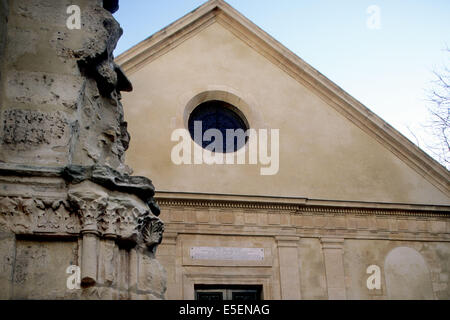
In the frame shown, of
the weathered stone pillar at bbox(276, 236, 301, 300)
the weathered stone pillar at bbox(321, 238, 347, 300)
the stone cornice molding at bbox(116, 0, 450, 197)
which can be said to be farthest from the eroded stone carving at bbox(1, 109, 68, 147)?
the stone cornice molding at bbox(116, 0, 450, 197)

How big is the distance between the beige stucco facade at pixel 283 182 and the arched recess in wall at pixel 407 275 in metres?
0.03

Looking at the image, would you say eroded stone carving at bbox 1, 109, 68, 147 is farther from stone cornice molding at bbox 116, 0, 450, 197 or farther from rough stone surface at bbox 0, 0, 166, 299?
stone cornice molding at bbox 116, 0, 450, 197

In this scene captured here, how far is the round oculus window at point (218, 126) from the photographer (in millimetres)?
15477

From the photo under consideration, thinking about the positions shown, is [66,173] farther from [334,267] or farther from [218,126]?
[218,126]

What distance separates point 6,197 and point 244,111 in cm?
1268

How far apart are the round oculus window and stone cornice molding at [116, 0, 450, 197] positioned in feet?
5.99

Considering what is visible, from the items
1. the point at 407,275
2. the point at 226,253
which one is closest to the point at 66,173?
the point at 226,253

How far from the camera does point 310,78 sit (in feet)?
54.4

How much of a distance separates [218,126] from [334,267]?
4.36m

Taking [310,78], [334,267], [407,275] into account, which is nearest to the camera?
[334,267]

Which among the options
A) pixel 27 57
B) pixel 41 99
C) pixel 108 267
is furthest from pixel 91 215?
pixel 27 57

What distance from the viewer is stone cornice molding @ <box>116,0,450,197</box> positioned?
53.3ft

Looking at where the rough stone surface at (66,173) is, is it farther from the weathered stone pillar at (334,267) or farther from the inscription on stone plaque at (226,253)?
the weathered stone pillar at (334,267)

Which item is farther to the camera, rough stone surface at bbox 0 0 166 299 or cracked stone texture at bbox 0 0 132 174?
cracked stone texture at bbox 0 0 132 174
